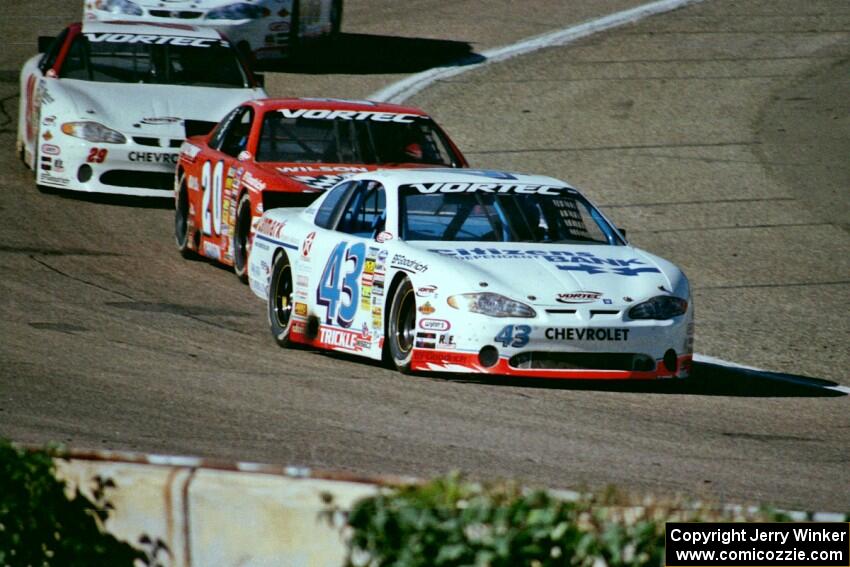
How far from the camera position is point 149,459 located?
4.86 m

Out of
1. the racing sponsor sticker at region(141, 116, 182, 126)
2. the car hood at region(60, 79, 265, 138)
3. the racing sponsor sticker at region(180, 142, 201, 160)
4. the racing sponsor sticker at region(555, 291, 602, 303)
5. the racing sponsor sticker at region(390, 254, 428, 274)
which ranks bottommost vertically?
the racing sponsor sticker at region(555, 291, 602, 303)

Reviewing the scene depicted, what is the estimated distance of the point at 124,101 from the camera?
1533 cm

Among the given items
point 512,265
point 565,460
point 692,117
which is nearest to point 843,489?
point 565,460

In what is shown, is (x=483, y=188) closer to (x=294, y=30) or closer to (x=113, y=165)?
(x=113, y=165)

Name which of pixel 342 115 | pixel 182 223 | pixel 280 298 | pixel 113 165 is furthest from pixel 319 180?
pixel 113 165

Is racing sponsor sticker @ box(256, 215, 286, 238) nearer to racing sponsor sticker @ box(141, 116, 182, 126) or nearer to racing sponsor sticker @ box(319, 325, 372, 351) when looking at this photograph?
racing sponsor sticker @ box(319, 325, 372, 351)

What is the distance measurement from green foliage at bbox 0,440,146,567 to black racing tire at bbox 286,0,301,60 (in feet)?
58.3

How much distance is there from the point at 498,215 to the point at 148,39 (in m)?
6.98

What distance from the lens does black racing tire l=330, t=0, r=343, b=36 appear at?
78.9 ft

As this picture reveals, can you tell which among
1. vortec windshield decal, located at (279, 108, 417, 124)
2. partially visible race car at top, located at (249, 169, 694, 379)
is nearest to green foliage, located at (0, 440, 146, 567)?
partially visible race car at top, located at (249, 169, 694, 379)

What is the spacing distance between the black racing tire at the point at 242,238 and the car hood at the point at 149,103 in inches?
102

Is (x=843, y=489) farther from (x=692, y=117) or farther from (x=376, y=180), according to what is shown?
(x=692, y=117)

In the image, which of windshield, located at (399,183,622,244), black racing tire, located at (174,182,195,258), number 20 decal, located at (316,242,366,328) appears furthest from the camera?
black racing tire, located at (174,182,195,258)

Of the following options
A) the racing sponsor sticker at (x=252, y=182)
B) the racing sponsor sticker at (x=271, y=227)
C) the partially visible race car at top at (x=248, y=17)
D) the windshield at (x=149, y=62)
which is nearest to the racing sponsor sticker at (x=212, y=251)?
the racing sponsor sticker at (x=252, y=182)
